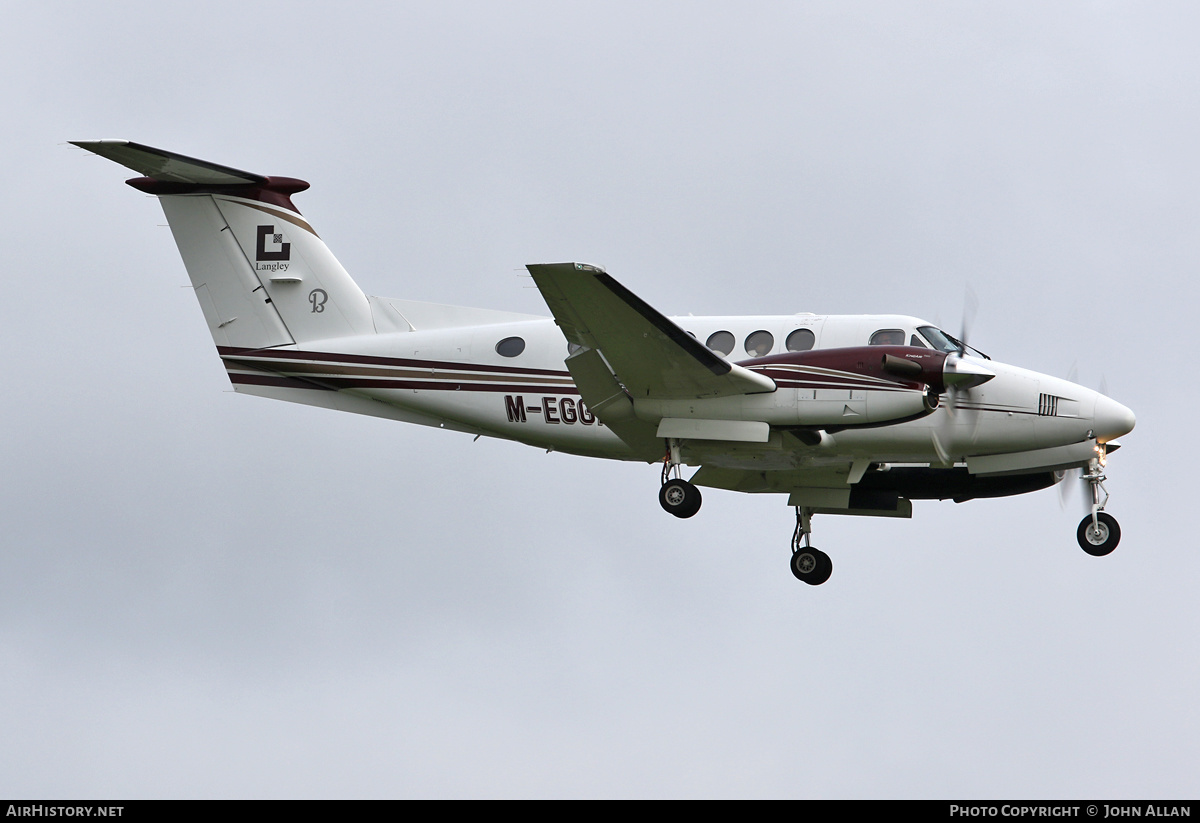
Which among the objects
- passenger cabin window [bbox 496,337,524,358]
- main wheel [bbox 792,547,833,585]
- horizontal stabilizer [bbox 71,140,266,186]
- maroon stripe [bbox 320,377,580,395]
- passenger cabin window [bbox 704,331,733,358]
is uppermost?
horizontal stabilizer [bbox 71,140,266,186]

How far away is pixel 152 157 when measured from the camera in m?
21.4

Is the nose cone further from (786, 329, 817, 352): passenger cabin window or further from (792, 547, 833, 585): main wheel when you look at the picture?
(792, 547, 833, 585): main wheel

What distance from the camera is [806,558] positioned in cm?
2247

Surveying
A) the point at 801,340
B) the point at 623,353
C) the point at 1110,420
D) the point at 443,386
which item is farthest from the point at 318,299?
the point at 1110,420

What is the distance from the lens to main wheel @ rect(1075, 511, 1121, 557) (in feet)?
64.3

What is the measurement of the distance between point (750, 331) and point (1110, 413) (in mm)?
4699

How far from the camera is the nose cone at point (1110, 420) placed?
19.4 m

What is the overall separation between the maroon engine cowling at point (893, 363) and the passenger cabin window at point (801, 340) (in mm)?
1482

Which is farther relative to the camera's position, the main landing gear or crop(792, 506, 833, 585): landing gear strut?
crop(792, 506, 833, 585): landing gear strut

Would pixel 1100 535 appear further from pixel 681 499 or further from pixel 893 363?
pixel 681 499

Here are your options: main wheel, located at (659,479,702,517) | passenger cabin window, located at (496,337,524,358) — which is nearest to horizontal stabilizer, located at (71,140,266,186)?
passenger cabin window, located at (496,337,524,358)

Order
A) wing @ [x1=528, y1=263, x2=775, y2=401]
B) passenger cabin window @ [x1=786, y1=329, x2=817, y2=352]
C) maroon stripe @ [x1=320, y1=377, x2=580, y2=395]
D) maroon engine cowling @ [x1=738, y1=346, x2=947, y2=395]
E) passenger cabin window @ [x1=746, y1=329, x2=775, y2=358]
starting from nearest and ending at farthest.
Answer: wing @ [x1=528, y1=263, x2=775, y2=401] → maroon engine cowling @ [x1=738, y1=346, x2=947, y2=395] → passenger cabin window @ [x1=786, y1=329, x2=817, y2=352] → passenger cabin window @ [x1=746, y1=329, x2=775, y2=358] → maroon stripe @ [x1=320, y1=377, x2=580, y2=395]

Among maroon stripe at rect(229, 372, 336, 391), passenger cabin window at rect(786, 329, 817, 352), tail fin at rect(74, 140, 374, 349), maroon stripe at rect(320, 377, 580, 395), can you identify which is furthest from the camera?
tail fin at rect(74, 140, 374, 349)

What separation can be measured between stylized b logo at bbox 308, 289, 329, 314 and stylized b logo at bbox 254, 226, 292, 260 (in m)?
0.73
